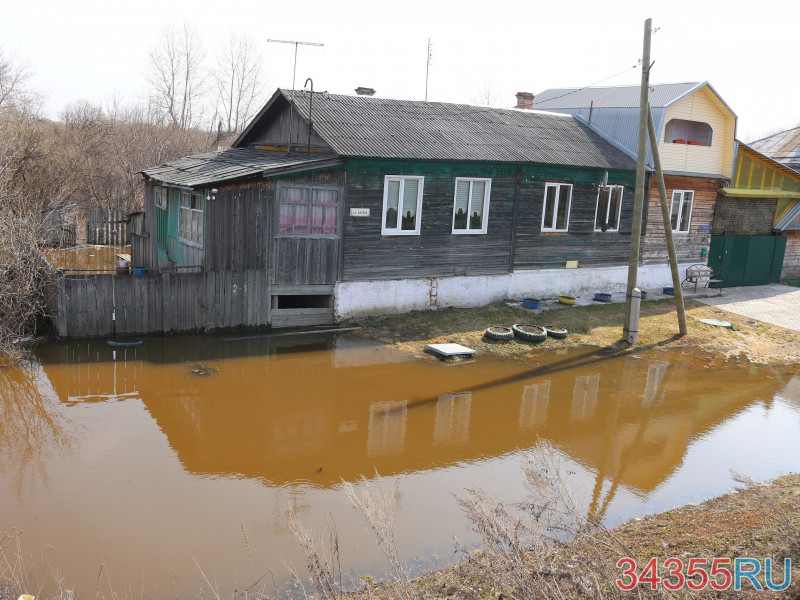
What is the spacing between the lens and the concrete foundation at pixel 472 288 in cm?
1675

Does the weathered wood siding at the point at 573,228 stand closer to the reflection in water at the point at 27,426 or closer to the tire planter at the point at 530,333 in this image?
the tire planter at the point at 530,333

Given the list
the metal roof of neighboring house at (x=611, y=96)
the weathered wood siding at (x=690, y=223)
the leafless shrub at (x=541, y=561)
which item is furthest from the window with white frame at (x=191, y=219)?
the weathered wood siding at (x=690, y=223)

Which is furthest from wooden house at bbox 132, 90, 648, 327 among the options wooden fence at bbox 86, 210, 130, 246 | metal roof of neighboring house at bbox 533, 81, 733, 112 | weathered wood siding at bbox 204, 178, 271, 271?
wooden fence at bbox 86, 210, 130, 246

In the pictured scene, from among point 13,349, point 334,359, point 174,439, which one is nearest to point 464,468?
point 174,439

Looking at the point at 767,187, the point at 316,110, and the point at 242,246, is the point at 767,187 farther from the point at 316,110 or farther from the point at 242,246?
the point at 242,246

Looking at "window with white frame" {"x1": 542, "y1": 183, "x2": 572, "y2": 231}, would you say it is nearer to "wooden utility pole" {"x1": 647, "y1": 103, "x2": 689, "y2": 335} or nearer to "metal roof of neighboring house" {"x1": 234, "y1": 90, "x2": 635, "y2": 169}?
"metal roof of neighboring house" {"x1": 234, "y1": 90, "x2": 635, "y2": 169}

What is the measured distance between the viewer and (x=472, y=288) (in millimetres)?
18547

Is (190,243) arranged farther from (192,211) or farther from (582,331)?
(582,331)

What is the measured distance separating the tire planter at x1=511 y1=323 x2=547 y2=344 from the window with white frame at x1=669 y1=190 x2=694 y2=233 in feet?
31.7

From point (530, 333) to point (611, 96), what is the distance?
39.8 ft

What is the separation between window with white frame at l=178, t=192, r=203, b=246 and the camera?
15812mm

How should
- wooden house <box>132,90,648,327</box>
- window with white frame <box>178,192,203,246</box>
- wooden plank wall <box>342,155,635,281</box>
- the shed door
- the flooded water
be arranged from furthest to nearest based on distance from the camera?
wooden plank wall <box>342,155,635,281</box>
window with white frame <box>178,192,203,246</box>
the shed door
wooden house <box>132,90,648,327</box>
the flooded water

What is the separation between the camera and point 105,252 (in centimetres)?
2622

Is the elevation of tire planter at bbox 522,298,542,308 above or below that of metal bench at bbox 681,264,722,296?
below
